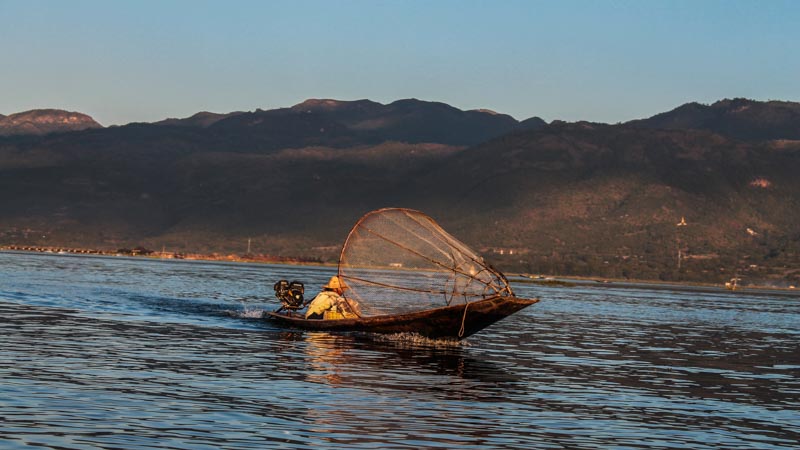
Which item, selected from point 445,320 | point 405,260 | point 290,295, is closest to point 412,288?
point 405,260

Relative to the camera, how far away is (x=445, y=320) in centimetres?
4141

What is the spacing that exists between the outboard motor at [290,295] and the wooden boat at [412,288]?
2.1 inches

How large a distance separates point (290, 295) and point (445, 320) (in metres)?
10.7

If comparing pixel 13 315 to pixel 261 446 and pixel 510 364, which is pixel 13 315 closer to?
pixel 510 364

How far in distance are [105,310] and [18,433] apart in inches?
1474

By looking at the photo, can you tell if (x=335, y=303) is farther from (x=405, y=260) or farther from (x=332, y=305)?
(x=405, y=260)

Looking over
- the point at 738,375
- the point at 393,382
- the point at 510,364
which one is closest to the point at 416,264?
the point at 510,364

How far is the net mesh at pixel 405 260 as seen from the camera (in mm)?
41844

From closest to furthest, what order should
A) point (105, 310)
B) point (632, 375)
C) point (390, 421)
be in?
point (390, 421)
point (632, 375)
point (105, 310)

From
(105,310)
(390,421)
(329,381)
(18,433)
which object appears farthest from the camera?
(105,310)

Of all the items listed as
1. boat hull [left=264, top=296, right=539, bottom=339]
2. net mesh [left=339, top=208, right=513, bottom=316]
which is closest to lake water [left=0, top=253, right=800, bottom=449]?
boat hull [left=264, top=296, right=539, bottom=339]

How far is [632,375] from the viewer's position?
116 ft

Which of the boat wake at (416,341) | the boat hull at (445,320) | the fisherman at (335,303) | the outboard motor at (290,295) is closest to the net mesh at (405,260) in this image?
the fisherman at (335,303)

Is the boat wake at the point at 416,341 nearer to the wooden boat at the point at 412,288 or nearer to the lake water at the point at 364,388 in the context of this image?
the lake water at the point at 364,388
